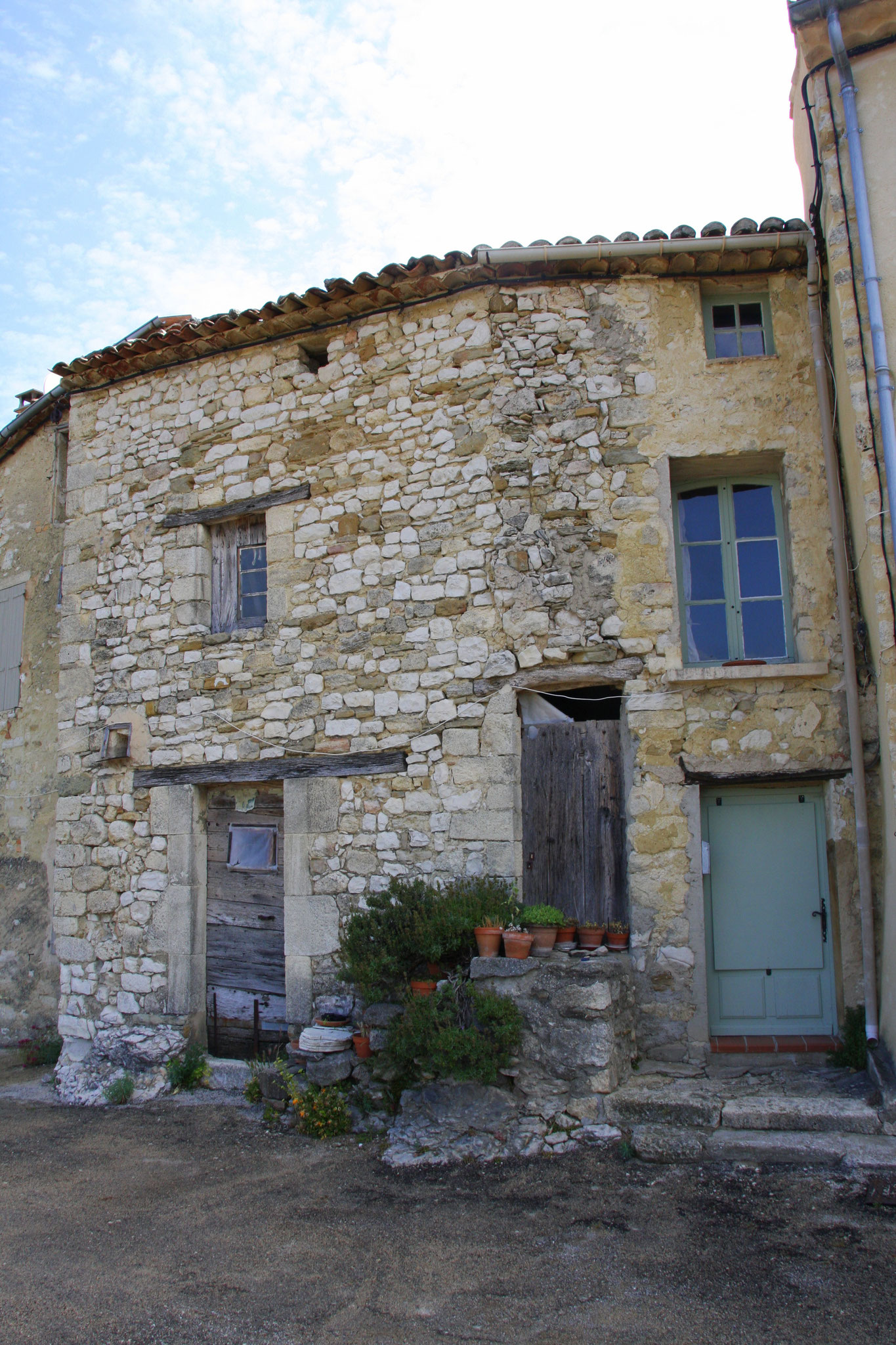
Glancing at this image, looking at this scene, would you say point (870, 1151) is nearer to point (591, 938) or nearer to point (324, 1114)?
point (591, 938)

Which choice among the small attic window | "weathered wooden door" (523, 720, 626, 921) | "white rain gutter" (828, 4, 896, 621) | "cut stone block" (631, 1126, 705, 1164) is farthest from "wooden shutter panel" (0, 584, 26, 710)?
"white rain gutter" (828, 4, 896, 621)

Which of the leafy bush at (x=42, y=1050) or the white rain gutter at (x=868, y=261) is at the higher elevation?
the white rain gutter at (x=868, y=261)

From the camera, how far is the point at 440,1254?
3.79 meters

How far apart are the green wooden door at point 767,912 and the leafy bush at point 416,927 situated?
4.40ft

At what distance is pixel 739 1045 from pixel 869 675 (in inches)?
93.7

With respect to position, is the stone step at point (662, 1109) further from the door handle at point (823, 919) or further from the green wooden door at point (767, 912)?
the door handle at point (823, 919)

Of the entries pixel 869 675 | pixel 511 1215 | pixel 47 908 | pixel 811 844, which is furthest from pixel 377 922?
pixel 47 908

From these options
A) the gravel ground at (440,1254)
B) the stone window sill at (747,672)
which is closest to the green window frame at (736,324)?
the stone window sill at (747,672)

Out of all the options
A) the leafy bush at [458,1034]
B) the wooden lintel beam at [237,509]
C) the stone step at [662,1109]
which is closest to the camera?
the stone step at [662,1109]

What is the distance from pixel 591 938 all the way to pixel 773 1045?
4.13ft

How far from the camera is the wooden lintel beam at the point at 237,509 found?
6.82m

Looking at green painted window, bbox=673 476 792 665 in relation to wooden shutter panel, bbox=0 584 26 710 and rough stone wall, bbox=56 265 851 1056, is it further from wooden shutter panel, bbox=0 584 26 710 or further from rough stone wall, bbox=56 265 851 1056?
wooden shutter panel, bbox=0 584 26 710

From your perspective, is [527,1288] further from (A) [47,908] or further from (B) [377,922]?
(A) [47,908]

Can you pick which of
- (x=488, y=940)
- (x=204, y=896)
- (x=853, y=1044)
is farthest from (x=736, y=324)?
(x=204, y=896)
